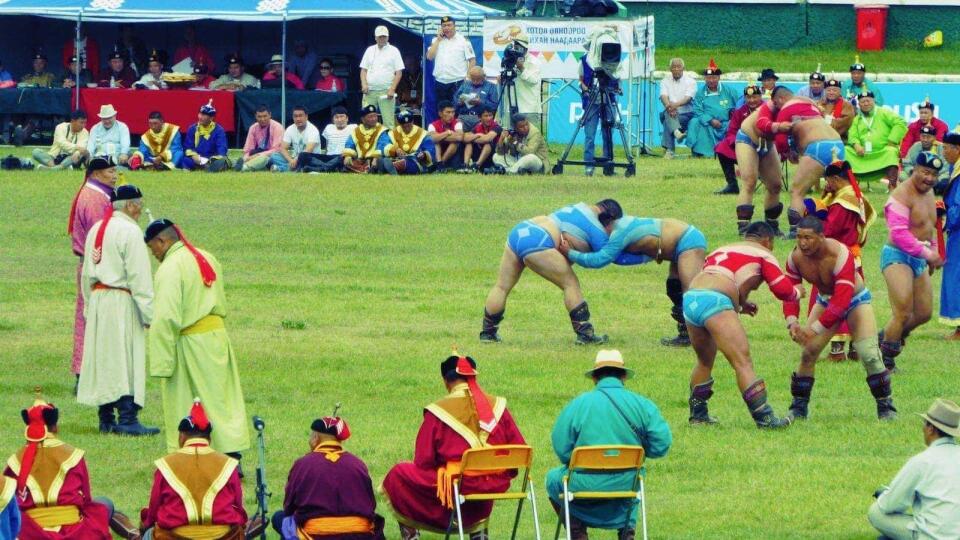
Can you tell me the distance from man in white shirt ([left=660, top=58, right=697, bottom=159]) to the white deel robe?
1757 centimetres

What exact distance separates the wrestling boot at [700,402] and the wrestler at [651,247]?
2.78m

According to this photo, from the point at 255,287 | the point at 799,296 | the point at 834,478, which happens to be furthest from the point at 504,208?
the point at 834,478

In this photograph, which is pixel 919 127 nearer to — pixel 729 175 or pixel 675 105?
pixel 729 175

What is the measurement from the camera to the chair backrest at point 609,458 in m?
9.66

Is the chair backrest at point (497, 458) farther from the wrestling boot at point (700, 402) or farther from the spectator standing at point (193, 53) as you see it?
the spectator standing at point (193, 53)

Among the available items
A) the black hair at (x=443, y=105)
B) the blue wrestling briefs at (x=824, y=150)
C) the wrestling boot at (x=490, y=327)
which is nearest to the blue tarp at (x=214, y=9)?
the black hair at (x=443, y=105)

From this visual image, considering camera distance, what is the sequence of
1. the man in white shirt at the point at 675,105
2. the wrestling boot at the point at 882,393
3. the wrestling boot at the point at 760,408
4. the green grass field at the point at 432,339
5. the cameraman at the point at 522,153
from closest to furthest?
the green grass field at the point at 432,339 < the wrestling boot at the point at 760,408 < the wrestling boot at the point at 882,393 < the cameraman at the point at 522,153 < the man in white shirt at the point at 675,105

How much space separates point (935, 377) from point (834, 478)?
3616 mm

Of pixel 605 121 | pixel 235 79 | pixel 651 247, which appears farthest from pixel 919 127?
pixel 235 79

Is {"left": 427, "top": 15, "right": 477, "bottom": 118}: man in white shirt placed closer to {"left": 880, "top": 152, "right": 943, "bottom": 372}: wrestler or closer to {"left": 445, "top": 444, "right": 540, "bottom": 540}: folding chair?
{"left": 880, "top": 152, "right": 943, "bottom": 372}: wrestler

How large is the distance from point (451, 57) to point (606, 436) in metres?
19.1

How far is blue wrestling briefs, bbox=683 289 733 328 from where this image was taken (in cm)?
1256

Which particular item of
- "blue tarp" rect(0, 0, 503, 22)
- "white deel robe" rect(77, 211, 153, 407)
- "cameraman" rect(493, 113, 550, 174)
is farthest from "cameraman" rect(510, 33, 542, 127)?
"white deel robe" rect(77, 211, 153, 407)

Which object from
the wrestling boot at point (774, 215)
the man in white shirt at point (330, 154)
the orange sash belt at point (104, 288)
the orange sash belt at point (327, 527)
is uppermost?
the man in white shirt at point (330, 154)
